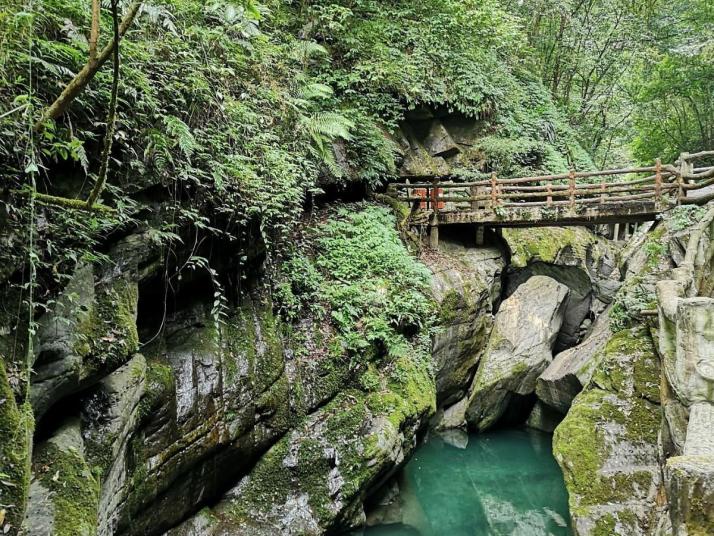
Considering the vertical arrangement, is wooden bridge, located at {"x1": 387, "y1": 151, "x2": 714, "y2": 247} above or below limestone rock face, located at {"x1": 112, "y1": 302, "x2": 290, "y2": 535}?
above

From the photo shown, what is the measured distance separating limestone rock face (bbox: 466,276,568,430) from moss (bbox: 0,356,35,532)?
921 centimetres

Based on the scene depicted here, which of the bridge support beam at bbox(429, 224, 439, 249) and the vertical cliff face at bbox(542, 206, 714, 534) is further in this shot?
the bridge support beam at bbox(429, 224, 439, 249)

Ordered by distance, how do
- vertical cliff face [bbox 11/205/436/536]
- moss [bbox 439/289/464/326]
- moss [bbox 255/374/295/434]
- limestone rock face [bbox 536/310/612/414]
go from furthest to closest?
1. moss [bbox 439/289/464/326]
2. limestone rock face [bbox 536/310/612/414]
3. moss [bbox 255/374/295/434]
4. vertical cliff face [bbox 11/205/436/536]

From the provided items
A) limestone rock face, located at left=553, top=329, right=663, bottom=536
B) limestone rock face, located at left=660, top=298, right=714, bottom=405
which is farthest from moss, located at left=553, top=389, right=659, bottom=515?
limestone rock face, located at left=660, top=298, right=714, bottom=405

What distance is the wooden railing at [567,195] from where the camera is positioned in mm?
10328

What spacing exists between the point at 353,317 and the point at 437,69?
8173 mm

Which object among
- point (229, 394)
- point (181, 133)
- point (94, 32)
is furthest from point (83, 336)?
point (94, 32)

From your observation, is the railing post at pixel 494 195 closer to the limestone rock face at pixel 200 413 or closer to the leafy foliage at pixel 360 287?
the leafy foliage at pixel 360 287

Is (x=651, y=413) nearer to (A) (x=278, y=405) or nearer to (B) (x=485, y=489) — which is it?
(B) (x=485, y=489)

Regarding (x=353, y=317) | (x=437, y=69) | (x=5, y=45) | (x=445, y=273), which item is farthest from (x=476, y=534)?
(x=437, y=69)

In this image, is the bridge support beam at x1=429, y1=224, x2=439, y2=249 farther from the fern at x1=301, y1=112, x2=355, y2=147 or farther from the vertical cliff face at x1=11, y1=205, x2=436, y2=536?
the fern at x1=301, y1=112, x2=355, y2=147

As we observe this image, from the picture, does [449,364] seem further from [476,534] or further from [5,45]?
[5,45]

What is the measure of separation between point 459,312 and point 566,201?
3.55 metres

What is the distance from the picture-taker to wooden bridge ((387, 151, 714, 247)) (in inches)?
407
